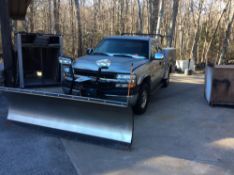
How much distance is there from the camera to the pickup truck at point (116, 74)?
20.2 feet

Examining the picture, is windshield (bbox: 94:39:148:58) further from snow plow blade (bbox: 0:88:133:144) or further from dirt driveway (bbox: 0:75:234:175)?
snow plow blade (bbox: 0:88:133:144)

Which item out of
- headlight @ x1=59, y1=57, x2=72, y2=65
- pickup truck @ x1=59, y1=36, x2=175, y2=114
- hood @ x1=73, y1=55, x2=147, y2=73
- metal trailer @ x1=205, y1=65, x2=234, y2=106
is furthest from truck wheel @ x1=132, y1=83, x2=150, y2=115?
metal trailer @ x1=205, y1=65, x2=234, y2=106

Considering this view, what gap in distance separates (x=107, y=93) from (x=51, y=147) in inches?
70.7

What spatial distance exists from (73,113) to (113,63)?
60.5 inches

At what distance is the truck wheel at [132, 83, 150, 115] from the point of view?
21.6ft

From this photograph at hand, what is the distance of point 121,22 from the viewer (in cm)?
2369

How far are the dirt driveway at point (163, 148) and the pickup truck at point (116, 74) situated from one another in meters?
0.72

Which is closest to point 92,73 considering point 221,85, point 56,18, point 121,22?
point 221,85

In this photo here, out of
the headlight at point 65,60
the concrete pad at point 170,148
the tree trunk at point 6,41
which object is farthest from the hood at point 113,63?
the tree trunk at point 6,41

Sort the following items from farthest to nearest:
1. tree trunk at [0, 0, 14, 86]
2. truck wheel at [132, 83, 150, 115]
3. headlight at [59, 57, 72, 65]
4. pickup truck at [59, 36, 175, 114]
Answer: tree trunk at [0, 0, 14, 86], truck wheel at [132, 83, 150, 115], headlight at [59, 57, 72, 65], pickup truck at [59, 36, 175, 114]

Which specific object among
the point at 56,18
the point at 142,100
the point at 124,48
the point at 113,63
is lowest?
the point at 142,100

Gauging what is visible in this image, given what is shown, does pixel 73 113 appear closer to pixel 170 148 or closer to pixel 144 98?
pixel 170 148

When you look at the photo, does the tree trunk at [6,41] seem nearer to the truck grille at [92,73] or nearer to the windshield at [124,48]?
the windshield at [124,48]

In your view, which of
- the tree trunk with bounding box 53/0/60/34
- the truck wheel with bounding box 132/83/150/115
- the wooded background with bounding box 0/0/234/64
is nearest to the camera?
the truck wheel with bounding box 132/83/150/115
